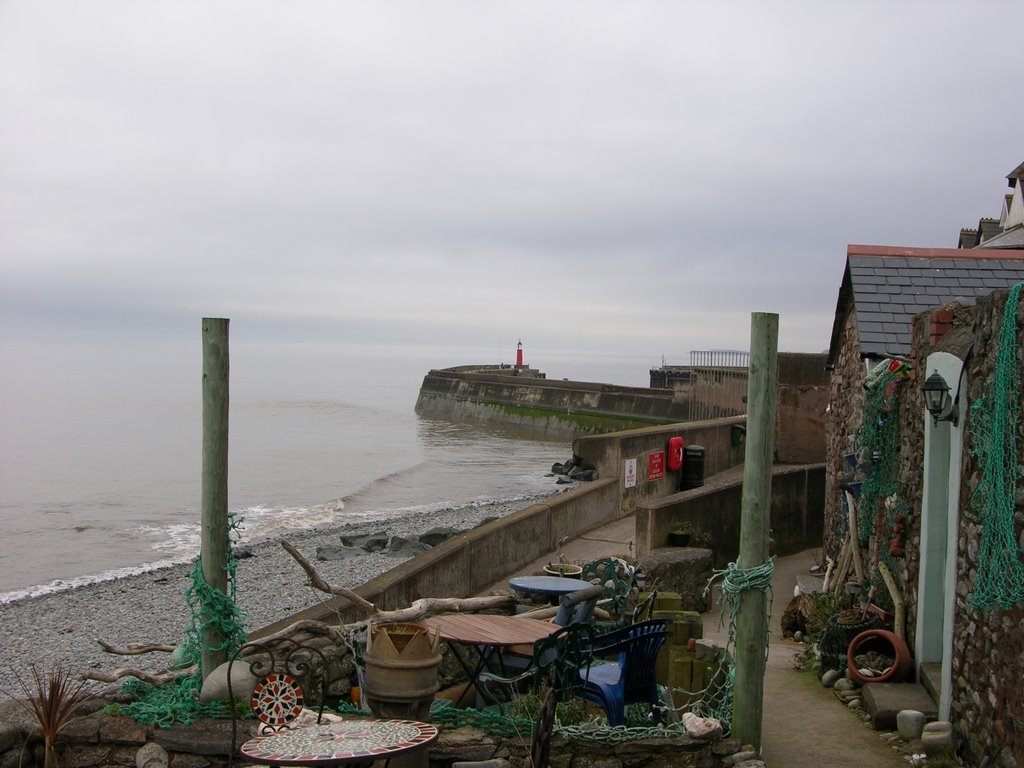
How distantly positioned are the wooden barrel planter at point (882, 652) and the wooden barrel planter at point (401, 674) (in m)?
3.38

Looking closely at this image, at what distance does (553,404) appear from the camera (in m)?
43.6

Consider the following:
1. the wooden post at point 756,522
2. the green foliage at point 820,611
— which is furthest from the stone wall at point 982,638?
the green foliage at point 820,611

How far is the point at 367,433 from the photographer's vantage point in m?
47.4

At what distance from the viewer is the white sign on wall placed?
551 inches

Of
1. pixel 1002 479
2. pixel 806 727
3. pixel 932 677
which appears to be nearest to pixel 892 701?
pixel 932 677

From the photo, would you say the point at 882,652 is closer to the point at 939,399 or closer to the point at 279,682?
the point at 939,399

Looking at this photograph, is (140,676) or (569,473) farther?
(569,473)

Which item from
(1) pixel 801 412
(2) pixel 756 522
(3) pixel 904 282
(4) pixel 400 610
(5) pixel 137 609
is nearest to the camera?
(2) pixel 756 522

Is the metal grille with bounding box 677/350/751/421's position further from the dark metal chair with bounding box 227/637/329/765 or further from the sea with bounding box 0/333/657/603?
the dark metal chair with bounding box 227/637/329/765

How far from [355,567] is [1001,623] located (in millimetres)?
11640

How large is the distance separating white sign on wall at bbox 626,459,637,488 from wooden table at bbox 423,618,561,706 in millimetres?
8493

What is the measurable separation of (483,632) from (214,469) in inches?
66.3

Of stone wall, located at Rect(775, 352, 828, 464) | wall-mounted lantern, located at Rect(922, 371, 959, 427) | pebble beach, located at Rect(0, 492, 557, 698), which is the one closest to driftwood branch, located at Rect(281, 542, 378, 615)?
wall-mounted lantern, located at Rect(922, 371, 959, 427)

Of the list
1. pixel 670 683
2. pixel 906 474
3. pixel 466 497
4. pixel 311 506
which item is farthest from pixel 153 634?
pixel 466 497
